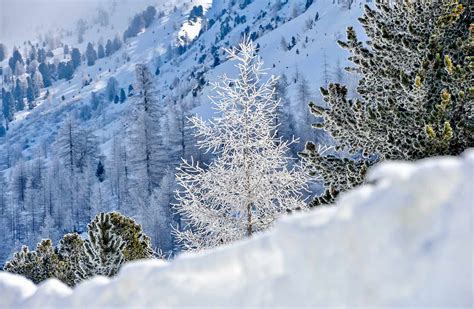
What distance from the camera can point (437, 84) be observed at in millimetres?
8562

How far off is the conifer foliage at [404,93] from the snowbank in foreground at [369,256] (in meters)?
5.26

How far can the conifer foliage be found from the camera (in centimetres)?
831

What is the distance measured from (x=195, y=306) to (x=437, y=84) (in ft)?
22.8

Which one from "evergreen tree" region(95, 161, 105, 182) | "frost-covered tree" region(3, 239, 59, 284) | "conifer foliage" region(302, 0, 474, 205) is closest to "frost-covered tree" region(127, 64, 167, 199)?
"evergreen tree" region(95, 161, 105, 182)

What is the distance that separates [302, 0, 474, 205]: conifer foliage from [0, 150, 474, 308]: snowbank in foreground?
526 centimetres

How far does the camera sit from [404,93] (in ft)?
29.3

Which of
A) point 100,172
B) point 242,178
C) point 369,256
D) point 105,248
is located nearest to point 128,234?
point 105,248

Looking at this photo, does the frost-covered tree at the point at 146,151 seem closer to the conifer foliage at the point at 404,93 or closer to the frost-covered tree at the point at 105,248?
the frost-covered tree at the point at 105,248

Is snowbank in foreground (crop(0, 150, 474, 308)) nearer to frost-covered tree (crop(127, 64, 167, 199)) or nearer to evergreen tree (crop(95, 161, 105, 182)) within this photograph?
frost-covered tree (crop(127, 64, 167, 199))

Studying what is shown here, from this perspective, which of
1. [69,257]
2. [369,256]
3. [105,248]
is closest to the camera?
[369,256]

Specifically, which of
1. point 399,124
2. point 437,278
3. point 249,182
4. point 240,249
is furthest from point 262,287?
point 249,182

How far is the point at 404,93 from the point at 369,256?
689 cm

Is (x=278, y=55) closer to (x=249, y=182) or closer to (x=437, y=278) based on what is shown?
(x=249, y=182)

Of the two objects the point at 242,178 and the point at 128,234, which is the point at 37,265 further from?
the point at 242,178
